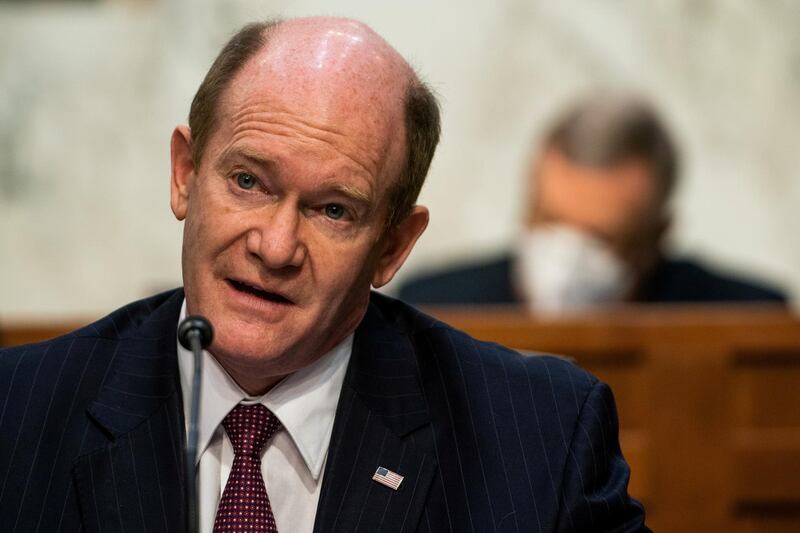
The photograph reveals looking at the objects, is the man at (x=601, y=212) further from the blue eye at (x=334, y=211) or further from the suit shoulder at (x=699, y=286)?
the blue eye at (x=334, y=211)

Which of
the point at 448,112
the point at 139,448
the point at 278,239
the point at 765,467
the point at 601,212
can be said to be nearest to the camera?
the point at 278,239

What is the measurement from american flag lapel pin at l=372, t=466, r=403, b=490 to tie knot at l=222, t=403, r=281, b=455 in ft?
0.64

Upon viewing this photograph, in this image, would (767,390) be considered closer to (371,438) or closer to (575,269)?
(575,269)

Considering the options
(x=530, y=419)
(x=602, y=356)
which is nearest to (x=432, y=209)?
(x=602, y=356)

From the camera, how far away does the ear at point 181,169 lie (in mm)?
2139

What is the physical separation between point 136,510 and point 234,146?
23.8 inches

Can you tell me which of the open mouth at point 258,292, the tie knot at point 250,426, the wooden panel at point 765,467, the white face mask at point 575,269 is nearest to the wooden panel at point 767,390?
the wooden panel at point 765,467

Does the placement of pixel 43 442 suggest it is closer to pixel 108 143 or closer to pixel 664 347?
pixel 664 347

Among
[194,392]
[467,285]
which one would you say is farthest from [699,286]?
[194,392]

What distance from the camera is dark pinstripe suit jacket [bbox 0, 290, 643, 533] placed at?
6.57ft

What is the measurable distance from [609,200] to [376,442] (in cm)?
265

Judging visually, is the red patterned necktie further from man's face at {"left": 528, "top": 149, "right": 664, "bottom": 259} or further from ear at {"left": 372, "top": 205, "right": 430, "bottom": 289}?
man's face at {"left": 528, "top": 149, "right": 664, "bottom": 259}

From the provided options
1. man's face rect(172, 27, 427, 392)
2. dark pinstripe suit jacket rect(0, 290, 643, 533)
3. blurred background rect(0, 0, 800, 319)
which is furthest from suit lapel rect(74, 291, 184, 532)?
blurred background rect(0, 0, 800, 319)

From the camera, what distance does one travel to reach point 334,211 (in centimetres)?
201
